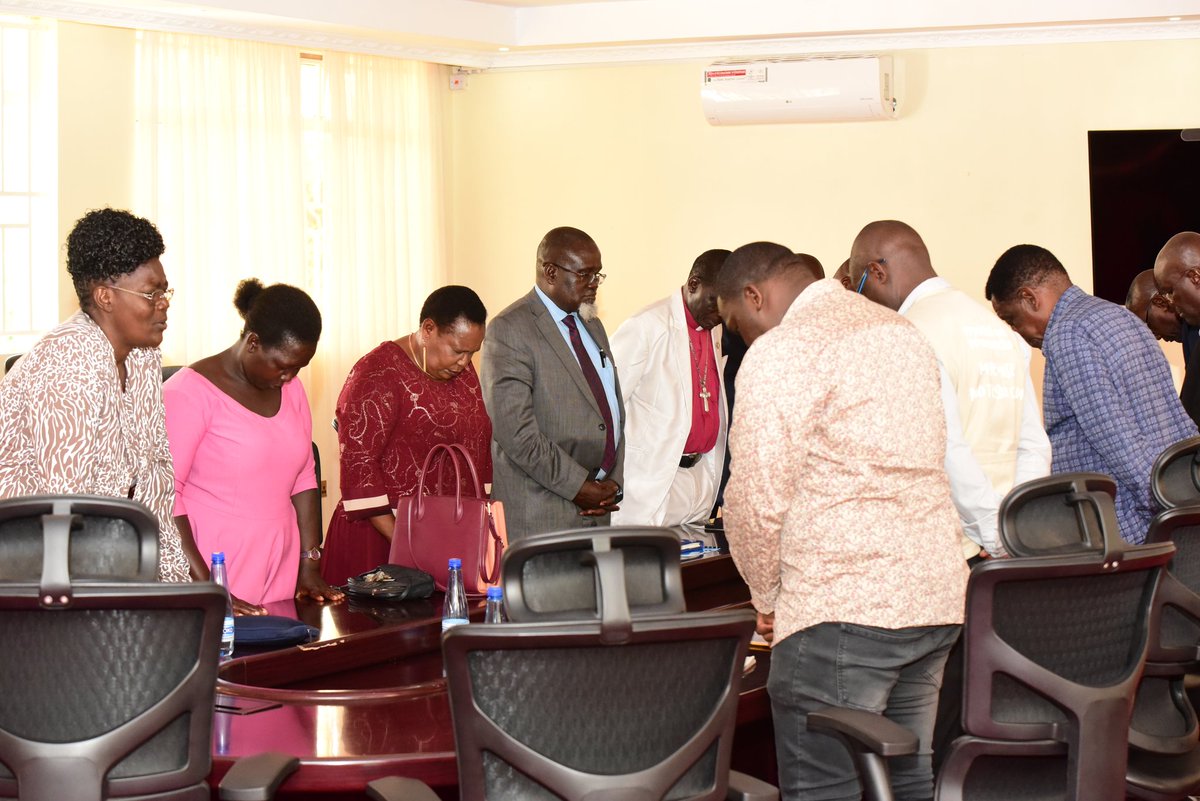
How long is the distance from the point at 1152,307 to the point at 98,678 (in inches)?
187

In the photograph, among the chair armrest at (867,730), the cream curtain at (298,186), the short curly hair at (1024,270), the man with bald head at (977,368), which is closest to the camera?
the chair armrest at (867,730)

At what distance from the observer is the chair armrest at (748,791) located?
189 centimetres

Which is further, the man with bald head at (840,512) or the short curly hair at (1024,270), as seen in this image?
the short curly hair at (1024,270)

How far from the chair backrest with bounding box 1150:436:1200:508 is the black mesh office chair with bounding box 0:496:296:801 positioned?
2.04 m

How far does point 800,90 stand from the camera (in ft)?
20.1

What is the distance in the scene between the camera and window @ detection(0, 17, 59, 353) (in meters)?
5.44

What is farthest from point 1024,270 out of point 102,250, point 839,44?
point 839,44

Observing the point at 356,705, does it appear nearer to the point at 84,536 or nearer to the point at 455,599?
the point at 455,599

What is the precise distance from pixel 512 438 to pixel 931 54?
338 cm

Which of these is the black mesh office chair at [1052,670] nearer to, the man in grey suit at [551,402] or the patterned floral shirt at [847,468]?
the patterned floral shirt at [847,468]

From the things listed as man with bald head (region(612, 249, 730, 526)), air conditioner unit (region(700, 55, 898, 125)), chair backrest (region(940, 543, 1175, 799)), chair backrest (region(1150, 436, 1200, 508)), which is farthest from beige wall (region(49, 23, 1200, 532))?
chair backrest (region(940, 543, 1175, 799))

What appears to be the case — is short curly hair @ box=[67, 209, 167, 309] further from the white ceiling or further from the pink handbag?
the white ceiling

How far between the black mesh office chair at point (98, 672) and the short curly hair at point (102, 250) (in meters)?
1.00

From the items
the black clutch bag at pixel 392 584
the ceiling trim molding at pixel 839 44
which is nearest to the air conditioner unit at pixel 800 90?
the ceiling trim molding at pixel 839 44
